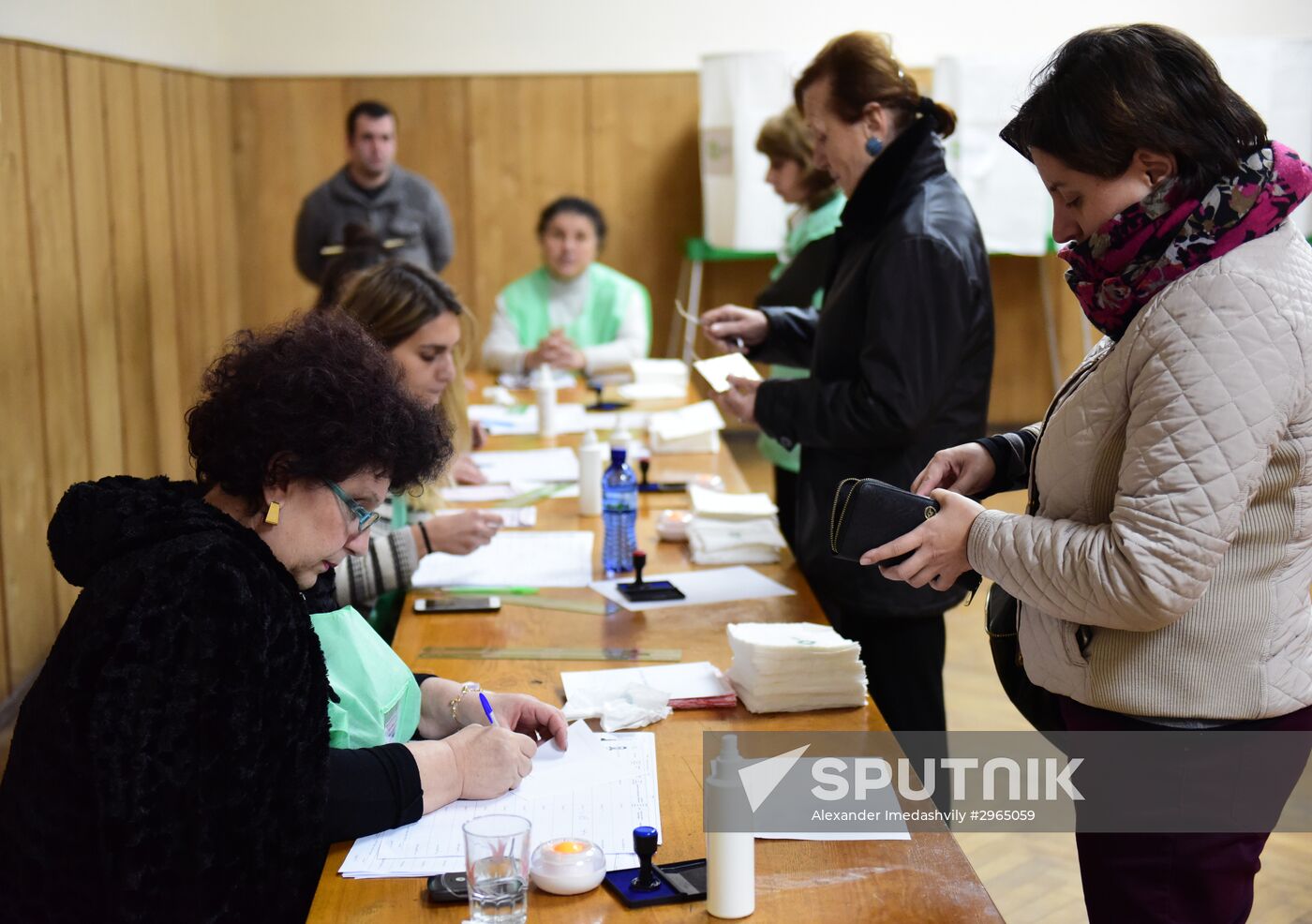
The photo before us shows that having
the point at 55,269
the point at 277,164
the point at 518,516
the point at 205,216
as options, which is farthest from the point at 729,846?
the point at 277,164

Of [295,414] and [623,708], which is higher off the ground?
[295,414]

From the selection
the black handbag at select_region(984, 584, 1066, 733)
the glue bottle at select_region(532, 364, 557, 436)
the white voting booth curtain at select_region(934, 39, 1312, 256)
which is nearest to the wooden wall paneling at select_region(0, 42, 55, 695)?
the glue bottle at select_region(532, 364, 557, 436)

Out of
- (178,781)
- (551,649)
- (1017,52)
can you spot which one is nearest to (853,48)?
(551,649)

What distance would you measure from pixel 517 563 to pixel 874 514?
120 centimetres

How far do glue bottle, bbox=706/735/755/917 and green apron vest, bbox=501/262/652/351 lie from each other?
4.09 meters

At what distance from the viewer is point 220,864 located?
1.41 metres

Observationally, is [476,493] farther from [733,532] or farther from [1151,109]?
[1151,109]

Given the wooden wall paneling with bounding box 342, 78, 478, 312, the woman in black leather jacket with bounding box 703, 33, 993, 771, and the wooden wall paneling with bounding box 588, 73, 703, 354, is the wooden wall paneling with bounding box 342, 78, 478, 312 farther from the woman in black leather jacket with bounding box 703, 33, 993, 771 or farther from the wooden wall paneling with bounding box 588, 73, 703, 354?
the woman in black leather jacket with bounding box 703, 33, 993, 771

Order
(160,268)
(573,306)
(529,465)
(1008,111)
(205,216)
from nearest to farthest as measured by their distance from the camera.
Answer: (529,465) < (573,306) < (160,268) < (205,216) < (1008,111)

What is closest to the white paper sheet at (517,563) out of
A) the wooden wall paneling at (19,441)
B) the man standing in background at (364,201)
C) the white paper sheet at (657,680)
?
the white paper sheet at (657,680)

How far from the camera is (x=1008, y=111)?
6723 mm

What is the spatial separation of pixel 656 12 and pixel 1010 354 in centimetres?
288

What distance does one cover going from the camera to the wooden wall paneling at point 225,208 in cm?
684

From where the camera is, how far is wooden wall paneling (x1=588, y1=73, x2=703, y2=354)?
7.34 m
